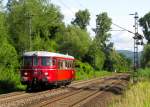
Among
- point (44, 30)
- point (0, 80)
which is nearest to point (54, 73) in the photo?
point (0, 80)

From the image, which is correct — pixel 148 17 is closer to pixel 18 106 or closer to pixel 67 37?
pixel 67 37

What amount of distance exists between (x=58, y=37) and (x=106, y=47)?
1835 inches

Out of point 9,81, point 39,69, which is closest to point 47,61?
point 39,69

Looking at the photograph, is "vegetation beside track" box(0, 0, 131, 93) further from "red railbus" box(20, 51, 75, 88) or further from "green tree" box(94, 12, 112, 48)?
"green tree" box(94, 12, 112, 48)

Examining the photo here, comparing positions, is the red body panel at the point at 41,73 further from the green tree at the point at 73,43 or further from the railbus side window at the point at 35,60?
the green tree at the point at 73,43

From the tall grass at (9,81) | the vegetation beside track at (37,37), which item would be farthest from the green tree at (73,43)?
the tall grass at (9,81)

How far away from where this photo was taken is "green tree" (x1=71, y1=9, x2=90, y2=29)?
137m

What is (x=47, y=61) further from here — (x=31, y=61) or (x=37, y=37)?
(x=37, y=37)

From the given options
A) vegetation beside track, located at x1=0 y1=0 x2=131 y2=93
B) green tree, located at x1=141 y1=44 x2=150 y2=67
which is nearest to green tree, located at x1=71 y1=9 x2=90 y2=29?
vegetation beside track, located at x1=0 y1=0 x2=131 y2=93

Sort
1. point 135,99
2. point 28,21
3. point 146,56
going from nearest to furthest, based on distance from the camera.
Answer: point 135,99, point 28,21, point 146,56

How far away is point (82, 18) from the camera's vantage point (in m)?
136

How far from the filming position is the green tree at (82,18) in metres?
137

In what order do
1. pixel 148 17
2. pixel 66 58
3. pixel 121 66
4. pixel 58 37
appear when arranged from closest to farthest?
1. pixel 66 58
2. pixel 58 37
3. pixel 148 17
4. pixel 121 66

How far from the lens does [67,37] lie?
4247 inches
